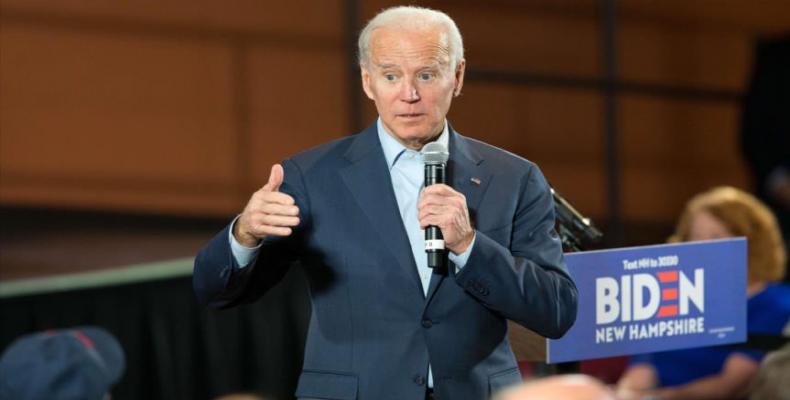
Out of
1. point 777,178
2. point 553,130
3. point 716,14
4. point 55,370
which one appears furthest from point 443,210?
point 716,14

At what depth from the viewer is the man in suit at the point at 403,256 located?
221 centimetres

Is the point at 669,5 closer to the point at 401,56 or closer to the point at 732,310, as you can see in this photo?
the point at 732,310

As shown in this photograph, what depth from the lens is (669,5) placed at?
7820 millimetres

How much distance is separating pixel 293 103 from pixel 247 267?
4.36m

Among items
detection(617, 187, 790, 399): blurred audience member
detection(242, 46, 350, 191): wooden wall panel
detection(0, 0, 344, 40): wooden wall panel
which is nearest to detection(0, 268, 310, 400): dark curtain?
detection(617, 187, 790, 399): blurred audience member

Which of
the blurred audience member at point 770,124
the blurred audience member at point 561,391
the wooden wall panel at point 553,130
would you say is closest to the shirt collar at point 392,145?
the blurred audience member at point 561,391

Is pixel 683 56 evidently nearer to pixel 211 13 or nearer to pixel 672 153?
pixel 672 153

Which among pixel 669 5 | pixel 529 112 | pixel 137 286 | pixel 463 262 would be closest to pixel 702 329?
pixel 463 262

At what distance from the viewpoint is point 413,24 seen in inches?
87.7

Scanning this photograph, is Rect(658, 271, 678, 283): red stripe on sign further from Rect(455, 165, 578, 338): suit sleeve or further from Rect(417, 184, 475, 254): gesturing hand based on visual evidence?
Rect(417, 184, 475, 254): gesturing hand

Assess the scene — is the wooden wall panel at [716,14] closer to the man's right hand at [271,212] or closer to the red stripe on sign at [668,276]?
the red stripe on sign at [668,276]

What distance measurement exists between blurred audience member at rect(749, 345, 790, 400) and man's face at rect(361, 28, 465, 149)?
2.91 feet

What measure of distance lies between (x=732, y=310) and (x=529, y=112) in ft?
13.7

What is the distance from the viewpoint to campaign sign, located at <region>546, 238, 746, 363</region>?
2.82m
